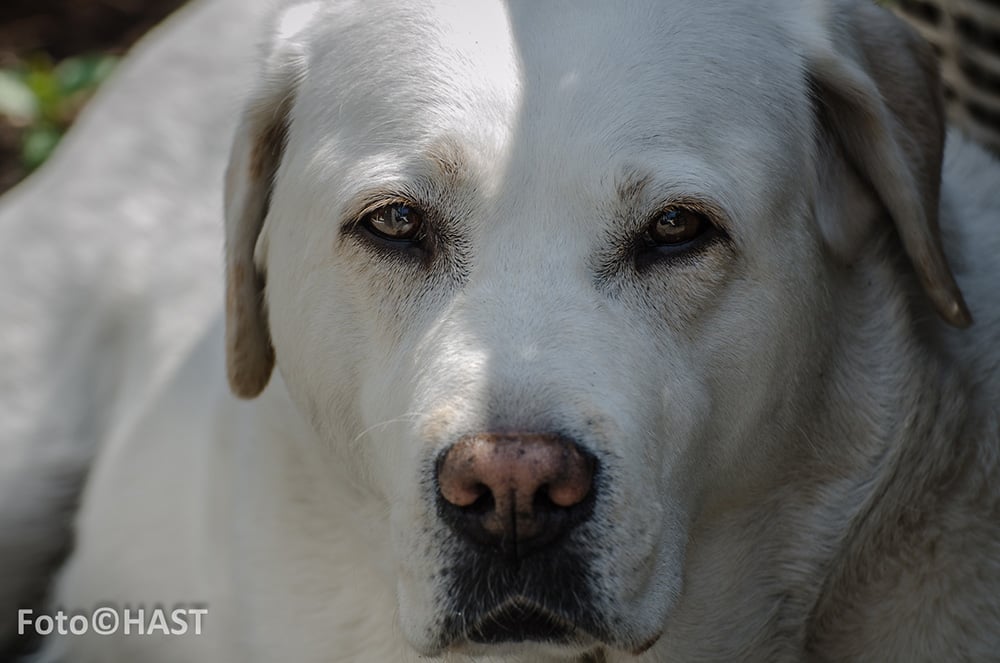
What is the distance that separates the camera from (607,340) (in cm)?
256

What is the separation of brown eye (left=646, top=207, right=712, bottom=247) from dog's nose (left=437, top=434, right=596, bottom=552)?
0.55 metres

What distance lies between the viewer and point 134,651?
4.09 m

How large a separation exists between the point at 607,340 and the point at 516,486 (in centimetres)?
38

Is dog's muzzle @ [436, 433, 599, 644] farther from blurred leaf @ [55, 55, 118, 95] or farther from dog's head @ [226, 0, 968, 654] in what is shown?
blurred leaf @ [55, 55, 118, 95]

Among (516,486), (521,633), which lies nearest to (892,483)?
(521,633)

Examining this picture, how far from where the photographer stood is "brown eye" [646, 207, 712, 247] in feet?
8.83

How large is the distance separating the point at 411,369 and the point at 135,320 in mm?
2277

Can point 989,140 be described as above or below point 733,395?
below

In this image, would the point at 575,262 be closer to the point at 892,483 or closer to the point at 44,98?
the point at 892,483

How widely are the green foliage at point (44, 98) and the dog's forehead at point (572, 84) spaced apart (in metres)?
3.84

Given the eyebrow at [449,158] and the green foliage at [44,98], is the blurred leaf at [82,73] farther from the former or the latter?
the eyebrow at [449,158]

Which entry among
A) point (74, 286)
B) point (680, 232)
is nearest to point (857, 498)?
point (680, 232)

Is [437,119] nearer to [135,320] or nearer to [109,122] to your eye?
[135,320]

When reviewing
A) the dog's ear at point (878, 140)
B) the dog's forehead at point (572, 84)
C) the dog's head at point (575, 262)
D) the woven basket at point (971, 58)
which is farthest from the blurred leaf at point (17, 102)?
the dog's ear at point (878, 140)
